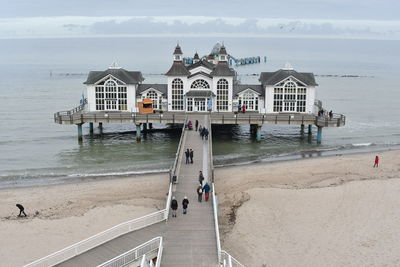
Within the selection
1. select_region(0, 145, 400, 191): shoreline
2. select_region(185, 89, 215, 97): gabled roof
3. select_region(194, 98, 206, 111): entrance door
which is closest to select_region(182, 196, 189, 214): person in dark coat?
select_region(0, 145, 400, 191): shoreline

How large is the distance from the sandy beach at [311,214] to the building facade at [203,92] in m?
10.5

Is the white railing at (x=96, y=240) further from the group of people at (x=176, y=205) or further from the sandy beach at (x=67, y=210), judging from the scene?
the sandy beach at (x=67, y=210)

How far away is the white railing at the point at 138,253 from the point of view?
54.0 feet

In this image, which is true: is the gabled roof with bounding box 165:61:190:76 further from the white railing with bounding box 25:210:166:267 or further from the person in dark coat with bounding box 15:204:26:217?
the white railing with bounding box 25:210:166:267

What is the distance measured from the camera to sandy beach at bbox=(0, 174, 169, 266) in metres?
21.0

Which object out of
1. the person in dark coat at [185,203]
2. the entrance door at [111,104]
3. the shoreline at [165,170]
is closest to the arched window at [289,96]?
the shoreline at [165,170]

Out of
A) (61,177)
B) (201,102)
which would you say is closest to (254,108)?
(201,102)

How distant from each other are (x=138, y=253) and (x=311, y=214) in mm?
10128

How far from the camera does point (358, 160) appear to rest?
116 feet

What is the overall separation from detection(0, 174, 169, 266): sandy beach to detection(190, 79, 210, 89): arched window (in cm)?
1475

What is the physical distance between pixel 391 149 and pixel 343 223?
19686 millimetres

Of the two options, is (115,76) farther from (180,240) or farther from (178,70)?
(180,240)

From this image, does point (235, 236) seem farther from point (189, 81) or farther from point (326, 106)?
point (326, 106)

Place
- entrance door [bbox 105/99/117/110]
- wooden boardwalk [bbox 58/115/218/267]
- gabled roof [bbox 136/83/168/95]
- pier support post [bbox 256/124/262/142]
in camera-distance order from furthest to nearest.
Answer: gabled roof [bbox 136/83/168/95], entrance door [bbox 105/99/117/110], pier support post [bbox 256/124/262/142], wooden boardwalk [bbox 58/115/218/267]
